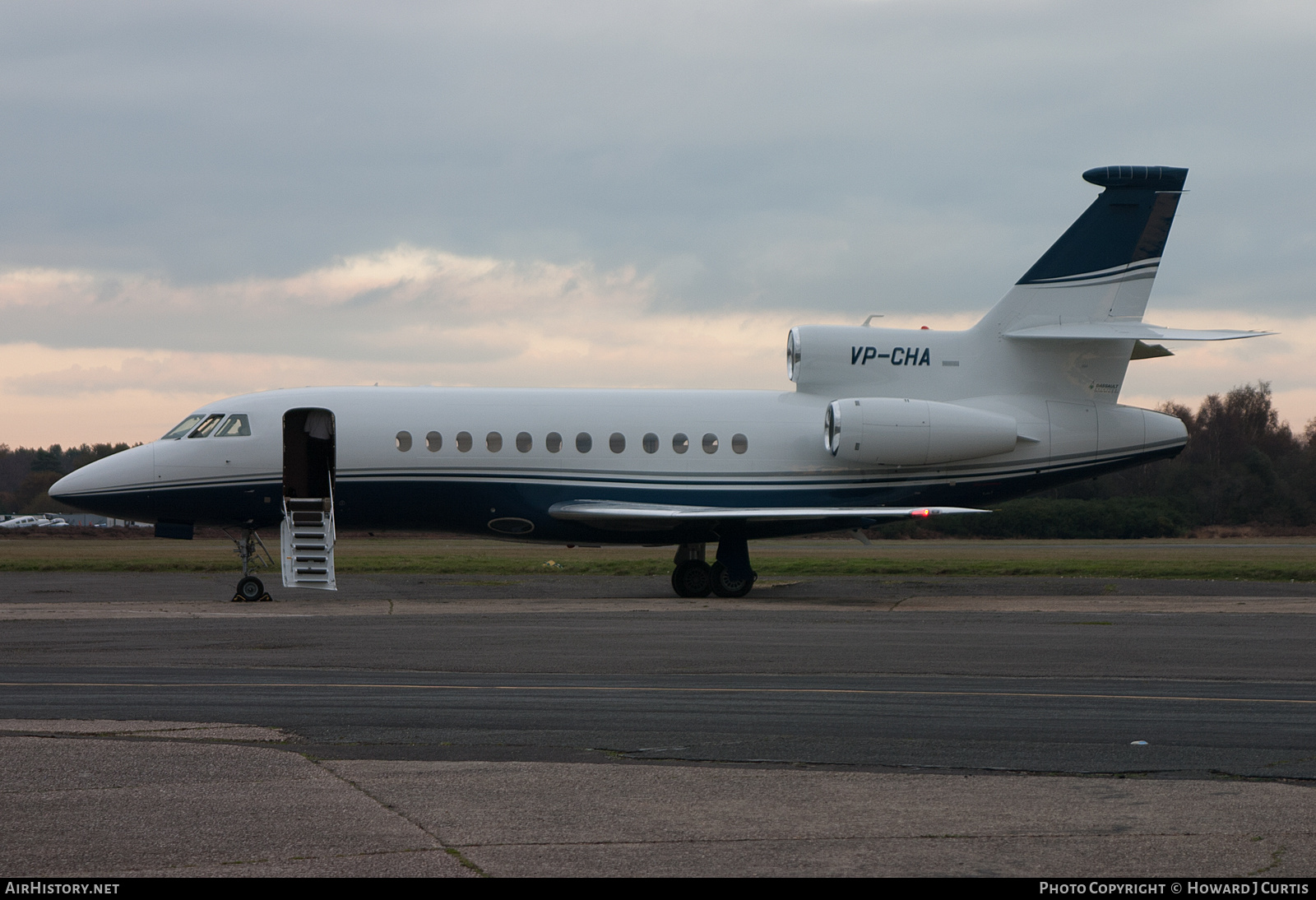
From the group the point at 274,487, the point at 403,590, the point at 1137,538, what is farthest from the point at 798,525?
the point at 1137,538

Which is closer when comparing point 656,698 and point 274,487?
point 656,698

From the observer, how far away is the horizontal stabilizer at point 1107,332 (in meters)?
24.5

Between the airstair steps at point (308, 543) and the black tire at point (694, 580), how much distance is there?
652 centimetres

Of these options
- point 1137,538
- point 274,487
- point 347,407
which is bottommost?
point 1137,538

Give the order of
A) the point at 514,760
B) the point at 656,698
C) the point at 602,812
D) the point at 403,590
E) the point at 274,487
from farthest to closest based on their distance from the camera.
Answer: the point at 403,590 < the point at 274,487 < the point at 656,698 < the point at 514,760 < the point at 602,812

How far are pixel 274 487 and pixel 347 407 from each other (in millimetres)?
1978

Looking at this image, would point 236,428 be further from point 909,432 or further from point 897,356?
point 897,356

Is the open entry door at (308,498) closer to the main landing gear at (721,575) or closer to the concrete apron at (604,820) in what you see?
the main landing gear at (721,575)

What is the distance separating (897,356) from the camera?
2578 cm

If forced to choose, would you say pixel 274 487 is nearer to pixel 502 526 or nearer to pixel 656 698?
pixel 502 526

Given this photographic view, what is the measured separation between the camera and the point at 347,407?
23.9 m

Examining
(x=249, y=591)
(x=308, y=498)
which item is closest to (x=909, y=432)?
(x=308, y=498)

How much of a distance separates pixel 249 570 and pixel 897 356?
1314 centimetres

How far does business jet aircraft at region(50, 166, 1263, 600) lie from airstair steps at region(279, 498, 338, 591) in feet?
0.18
